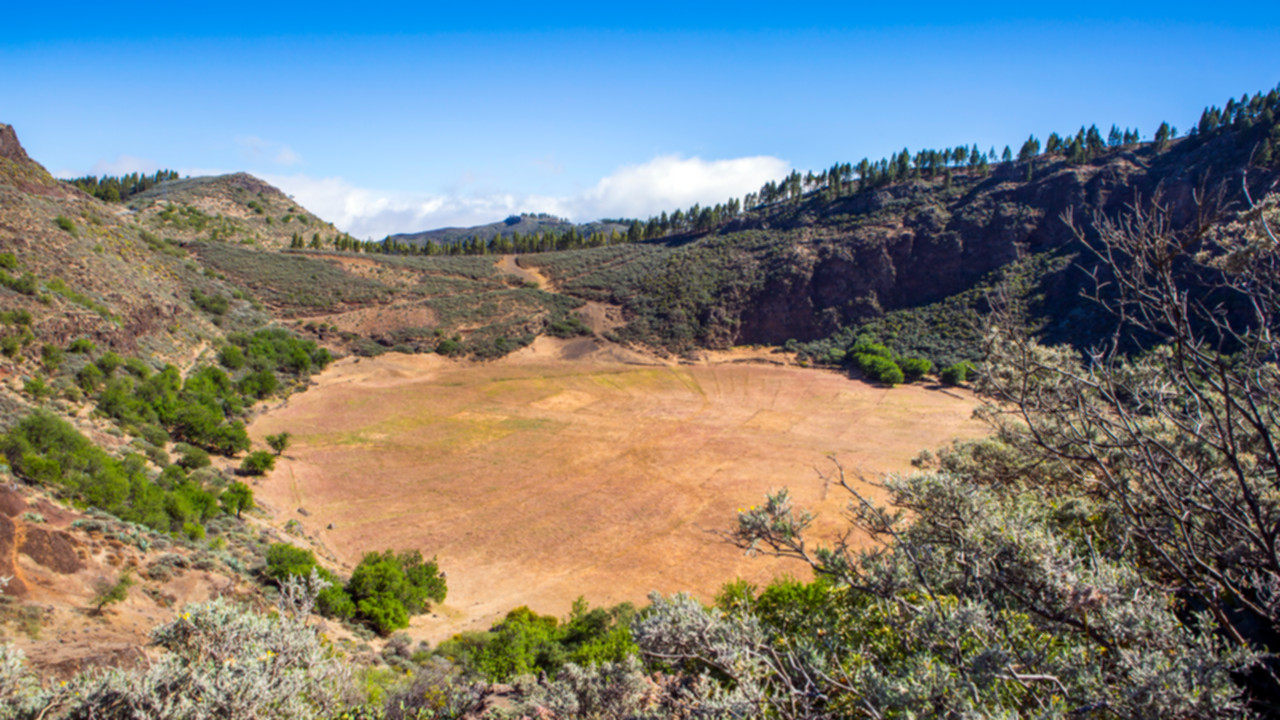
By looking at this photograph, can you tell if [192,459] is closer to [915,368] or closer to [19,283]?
[19,283]

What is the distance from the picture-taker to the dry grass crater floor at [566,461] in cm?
1858

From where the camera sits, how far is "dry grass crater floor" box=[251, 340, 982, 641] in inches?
731

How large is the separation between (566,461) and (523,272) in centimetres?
4319

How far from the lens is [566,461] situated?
27984 millimetres

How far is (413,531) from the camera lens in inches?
805

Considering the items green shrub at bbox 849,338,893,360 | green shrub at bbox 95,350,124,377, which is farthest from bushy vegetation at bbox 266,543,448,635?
green shrub at bbox 849,338,893,360

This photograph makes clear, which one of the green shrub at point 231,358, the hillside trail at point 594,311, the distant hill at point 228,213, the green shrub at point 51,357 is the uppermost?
the distant hill at point 228,213

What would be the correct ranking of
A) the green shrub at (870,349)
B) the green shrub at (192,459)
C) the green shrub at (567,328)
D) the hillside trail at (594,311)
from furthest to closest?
the hillside trail at (594,311) → the green shrub at (567,328) → the green shrub at (870,349) → the green shrub at (192,459)

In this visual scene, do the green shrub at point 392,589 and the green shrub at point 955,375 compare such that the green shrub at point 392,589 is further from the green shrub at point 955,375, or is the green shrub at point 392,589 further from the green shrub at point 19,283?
the green shrub at point 955,375

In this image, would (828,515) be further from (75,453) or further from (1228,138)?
(1228,138)

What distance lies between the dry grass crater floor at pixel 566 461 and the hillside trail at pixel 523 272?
18.6m

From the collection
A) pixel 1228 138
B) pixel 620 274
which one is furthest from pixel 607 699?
pixel 1228 138

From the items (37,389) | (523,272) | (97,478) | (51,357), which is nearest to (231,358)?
(51,357)

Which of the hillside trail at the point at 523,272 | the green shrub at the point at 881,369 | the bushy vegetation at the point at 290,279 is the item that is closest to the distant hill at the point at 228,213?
the bushy vegetation at the point at 290,279
